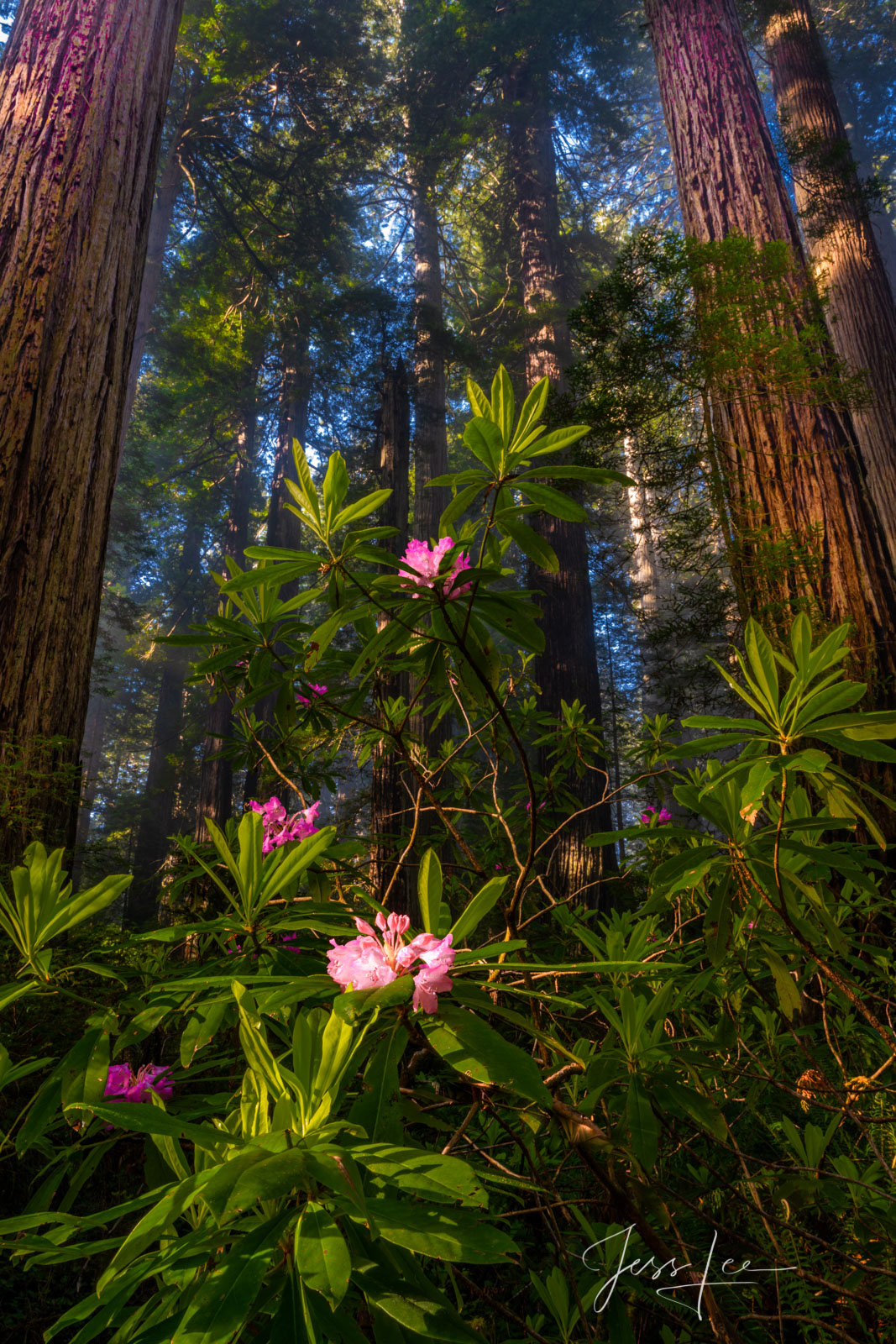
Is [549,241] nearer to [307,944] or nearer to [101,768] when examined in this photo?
[307,944]

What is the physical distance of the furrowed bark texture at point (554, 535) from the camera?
5340 mm

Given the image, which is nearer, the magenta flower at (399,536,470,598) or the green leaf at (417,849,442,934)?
the green leaf at (417,849,442,934)

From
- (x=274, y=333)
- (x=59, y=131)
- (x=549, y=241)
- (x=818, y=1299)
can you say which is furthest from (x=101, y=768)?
(x=818, y=1299)

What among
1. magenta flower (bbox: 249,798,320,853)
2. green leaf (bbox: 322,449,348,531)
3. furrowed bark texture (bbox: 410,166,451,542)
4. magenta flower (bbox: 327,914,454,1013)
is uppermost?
furrowed bark texture (bbox: 410,166,451,542)

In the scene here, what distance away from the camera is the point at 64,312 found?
87.4 inches

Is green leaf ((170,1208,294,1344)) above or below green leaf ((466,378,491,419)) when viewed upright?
below

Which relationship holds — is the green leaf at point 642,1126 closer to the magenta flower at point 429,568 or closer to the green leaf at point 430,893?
the green leaf at point 430,893

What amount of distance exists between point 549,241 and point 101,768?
17.9 meters

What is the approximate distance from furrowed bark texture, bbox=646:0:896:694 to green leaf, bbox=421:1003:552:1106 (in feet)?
7.64

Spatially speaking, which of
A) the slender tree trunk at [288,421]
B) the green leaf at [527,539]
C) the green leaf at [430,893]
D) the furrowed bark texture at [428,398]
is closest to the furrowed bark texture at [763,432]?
the green leaf at [527,539]

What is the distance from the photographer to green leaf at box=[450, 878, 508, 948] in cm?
76

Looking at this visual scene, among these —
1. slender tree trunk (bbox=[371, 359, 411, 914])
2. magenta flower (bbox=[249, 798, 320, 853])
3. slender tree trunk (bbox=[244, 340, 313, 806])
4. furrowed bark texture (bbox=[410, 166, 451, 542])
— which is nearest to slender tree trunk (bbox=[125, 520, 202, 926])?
slender tree trunk (bbox=[244, 340, 313, 806])

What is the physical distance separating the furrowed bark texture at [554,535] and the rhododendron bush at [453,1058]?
2.48 metres
